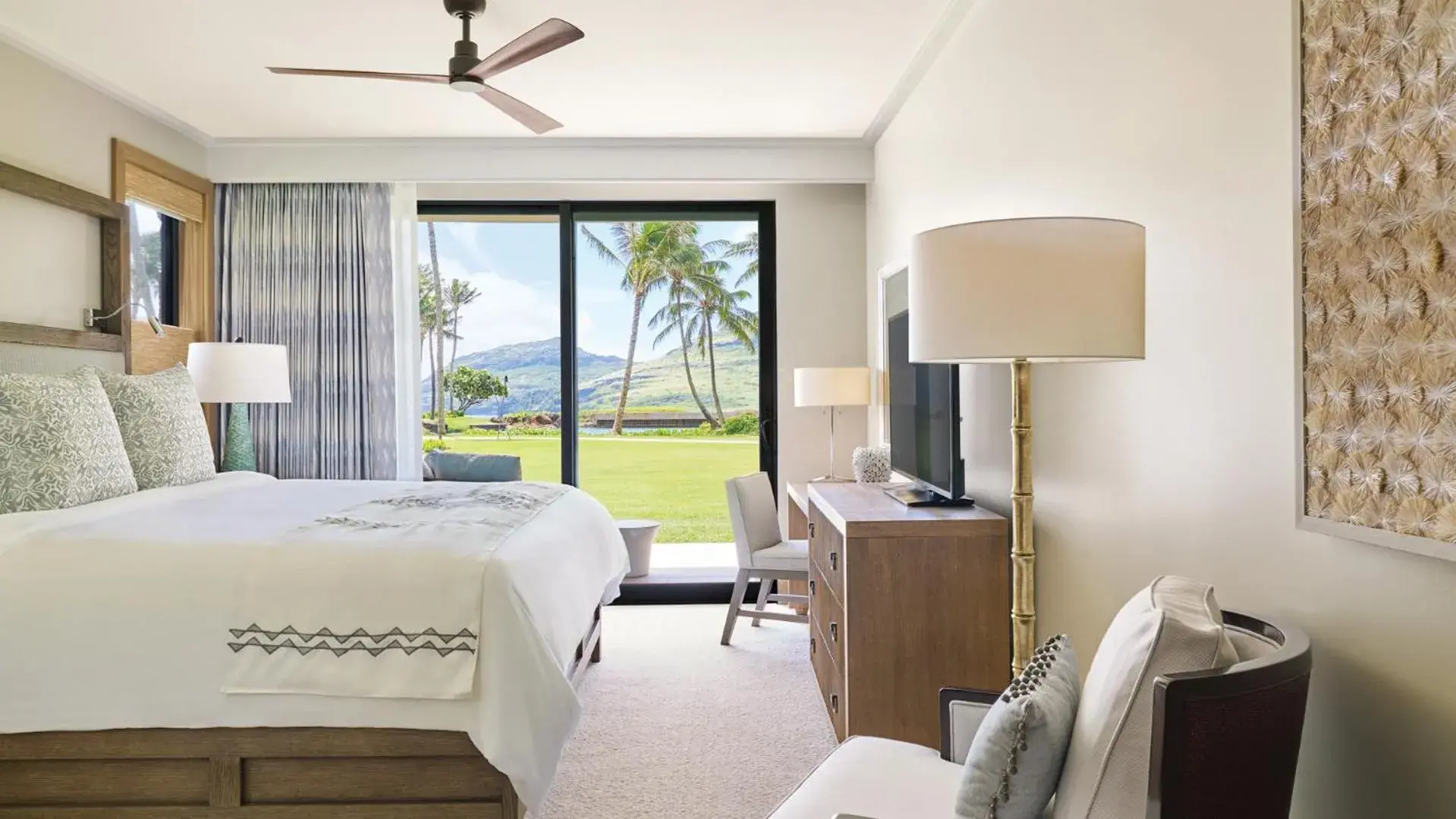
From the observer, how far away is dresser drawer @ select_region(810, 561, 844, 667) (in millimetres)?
2713

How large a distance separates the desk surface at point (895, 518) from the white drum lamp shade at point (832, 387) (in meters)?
1.44

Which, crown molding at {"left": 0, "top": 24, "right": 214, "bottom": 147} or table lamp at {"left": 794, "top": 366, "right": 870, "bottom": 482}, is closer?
crown molding at {"left": 0, "top": 24, "right": 214, "bottom": 147}

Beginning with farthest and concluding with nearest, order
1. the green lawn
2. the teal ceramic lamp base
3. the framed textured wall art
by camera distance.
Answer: the green lawn < the teal ceramic lamp base < the framed textured wall art

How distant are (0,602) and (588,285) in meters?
3.60

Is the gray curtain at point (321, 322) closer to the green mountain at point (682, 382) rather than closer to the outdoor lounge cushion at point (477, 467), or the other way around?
the outdoor lounge cushion at point (477, 467)

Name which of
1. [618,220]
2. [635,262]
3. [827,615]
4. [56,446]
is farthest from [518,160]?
[827,615]

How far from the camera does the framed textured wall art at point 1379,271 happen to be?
1.08 m

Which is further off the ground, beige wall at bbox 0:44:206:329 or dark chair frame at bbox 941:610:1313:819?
beige wall at bbox 0:44:206:329

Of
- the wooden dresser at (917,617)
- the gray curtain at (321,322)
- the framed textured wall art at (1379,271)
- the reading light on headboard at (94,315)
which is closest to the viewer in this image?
the framed textured wall art at (1379,271)

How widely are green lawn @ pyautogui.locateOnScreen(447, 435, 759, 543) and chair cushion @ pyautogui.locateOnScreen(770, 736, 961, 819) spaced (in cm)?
375

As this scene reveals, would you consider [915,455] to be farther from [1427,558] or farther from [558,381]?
[558,381]

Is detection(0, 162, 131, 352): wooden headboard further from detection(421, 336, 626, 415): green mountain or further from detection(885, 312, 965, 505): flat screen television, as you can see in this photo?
detection(885, 312, 965, 505): flat screen television

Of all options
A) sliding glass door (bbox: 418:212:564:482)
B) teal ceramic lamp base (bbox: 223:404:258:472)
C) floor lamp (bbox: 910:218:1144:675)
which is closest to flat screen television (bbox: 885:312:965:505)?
floor lamp (bbox: 910:218:1144:675)

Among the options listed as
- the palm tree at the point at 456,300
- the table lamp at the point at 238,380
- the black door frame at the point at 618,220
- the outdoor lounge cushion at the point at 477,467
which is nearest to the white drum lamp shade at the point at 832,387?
the black door frame at the point at 618,220
